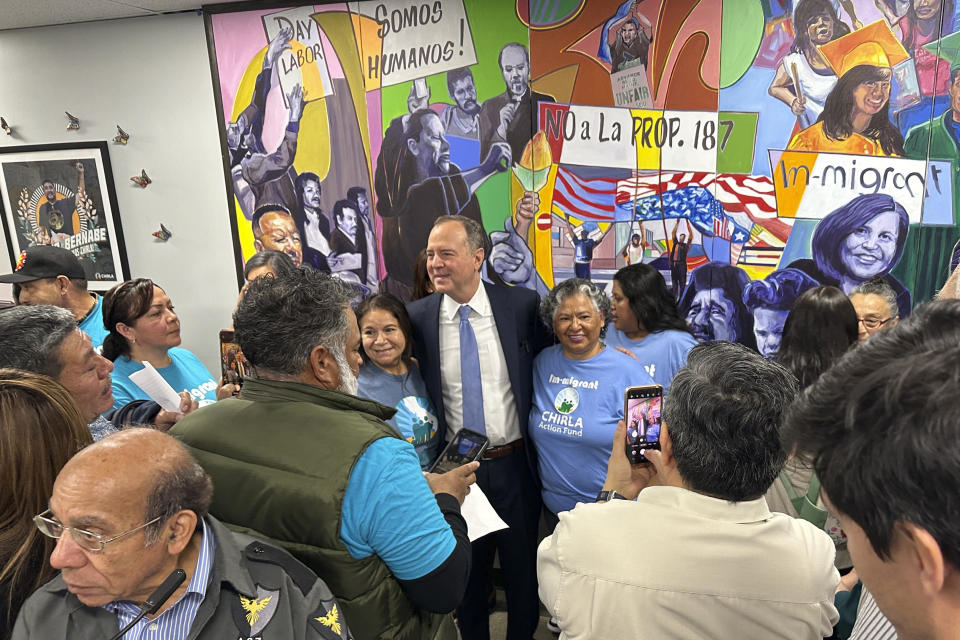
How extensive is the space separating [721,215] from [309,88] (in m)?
2.50

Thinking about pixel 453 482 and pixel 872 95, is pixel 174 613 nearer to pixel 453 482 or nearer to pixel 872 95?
pixel 453 482

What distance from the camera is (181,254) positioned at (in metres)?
4.27

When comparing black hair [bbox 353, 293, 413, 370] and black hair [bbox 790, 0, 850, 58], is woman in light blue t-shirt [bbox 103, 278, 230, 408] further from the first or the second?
black hair [bbox 790, 0, 850, 58]

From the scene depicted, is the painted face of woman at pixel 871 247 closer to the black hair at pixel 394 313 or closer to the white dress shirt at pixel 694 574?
the black hair at pixel 394 313

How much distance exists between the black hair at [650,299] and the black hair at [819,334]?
90 cm

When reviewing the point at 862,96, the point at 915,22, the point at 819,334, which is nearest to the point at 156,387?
the point at 819,334

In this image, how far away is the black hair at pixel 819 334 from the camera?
2.22 metres

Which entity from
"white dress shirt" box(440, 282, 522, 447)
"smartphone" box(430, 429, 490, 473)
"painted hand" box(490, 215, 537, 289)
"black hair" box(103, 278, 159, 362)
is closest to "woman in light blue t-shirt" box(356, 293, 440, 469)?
"white dress shirt" box(440, 282, 522, 447)

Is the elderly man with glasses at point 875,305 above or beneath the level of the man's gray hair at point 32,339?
beneath

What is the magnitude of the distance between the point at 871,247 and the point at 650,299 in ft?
3.49

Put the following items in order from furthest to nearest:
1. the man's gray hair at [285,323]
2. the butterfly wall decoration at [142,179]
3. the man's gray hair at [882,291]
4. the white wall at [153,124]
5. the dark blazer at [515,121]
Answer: the butterfly wall decoration at [142,179] → the white wall at [153,124] → the dark blazer at [515,121] → the man's gray hair at [882,291] → the man's gray hair at [285,323]

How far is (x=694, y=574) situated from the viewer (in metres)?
1.16

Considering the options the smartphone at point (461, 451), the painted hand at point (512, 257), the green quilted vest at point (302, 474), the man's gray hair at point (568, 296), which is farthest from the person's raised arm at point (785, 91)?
the green quilted vest at point (302, 474)

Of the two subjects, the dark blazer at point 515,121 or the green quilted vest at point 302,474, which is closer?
the green quilted vest at point 302,474
